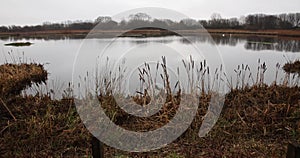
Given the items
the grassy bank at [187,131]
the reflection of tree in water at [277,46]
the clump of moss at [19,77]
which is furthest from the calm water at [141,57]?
the reflection of tree in water at [277,46]

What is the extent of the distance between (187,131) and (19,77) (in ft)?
25.5

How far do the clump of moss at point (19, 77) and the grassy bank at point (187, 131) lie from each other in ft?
13.5

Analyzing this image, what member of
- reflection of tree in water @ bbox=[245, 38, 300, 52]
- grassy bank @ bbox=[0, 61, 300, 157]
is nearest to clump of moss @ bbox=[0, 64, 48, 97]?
grassy bank @ bbox=[0, 61, 300, 157]

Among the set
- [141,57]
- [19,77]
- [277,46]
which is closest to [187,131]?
[141,57]

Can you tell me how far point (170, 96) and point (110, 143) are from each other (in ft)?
5.04

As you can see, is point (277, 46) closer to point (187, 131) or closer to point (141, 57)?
point (141, 57)

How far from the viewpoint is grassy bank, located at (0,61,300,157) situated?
10.1ft

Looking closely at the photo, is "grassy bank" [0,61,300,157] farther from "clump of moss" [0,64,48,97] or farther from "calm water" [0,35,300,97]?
"clump of moss" [0,64,48,97]

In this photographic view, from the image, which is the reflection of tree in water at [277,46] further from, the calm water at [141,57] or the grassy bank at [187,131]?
the grassy bank at [187,131]

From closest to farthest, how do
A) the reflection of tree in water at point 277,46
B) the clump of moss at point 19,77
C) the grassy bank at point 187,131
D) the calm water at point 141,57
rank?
the grassy bank at point 187,131 → the calm water at point 141,57 → the clump of moss at point 19,77 → the reflection of tree in water at point 277,46

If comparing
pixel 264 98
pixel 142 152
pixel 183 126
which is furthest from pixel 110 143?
pixel 264 98

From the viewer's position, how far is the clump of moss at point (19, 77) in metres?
8.20

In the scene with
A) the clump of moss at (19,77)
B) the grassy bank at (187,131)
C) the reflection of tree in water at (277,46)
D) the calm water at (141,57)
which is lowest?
the grassy bank at (187,131)

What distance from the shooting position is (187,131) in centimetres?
362
